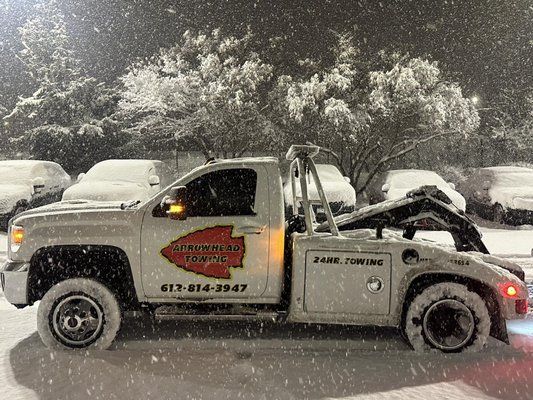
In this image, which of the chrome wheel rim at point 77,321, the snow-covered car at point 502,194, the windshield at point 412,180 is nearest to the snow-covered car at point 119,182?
the windshield at point 412,180

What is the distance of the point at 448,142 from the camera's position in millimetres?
25125

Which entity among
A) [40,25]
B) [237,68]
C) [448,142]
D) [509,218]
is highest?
[40,25]

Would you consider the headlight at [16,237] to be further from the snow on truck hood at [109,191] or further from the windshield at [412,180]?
the windshield at [412,180]

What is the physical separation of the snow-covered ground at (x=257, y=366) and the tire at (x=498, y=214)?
10393mm

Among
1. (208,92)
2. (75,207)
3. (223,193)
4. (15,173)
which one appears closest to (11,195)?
(15,173)

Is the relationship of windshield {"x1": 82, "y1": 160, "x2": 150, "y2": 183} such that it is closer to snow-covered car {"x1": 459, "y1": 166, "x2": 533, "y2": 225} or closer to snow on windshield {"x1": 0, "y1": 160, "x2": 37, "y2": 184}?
snow on windshield {"x1": 0, "y1": 160, "x2": 37, "y2": 184}

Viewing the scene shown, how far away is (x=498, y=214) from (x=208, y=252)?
1295 cm

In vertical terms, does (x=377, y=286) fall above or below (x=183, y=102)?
below

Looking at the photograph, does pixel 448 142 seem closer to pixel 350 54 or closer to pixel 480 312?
pixel 350 54

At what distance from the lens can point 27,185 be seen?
1536cm

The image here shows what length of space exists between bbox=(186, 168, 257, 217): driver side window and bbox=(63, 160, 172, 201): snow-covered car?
781 cm

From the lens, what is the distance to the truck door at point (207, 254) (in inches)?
222

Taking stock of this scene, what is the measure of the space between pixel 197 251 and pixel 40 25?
25.6 meters

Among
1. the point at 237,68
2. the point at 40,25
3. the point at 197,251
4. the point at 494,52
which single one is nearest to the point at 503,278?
the point at 197,251
